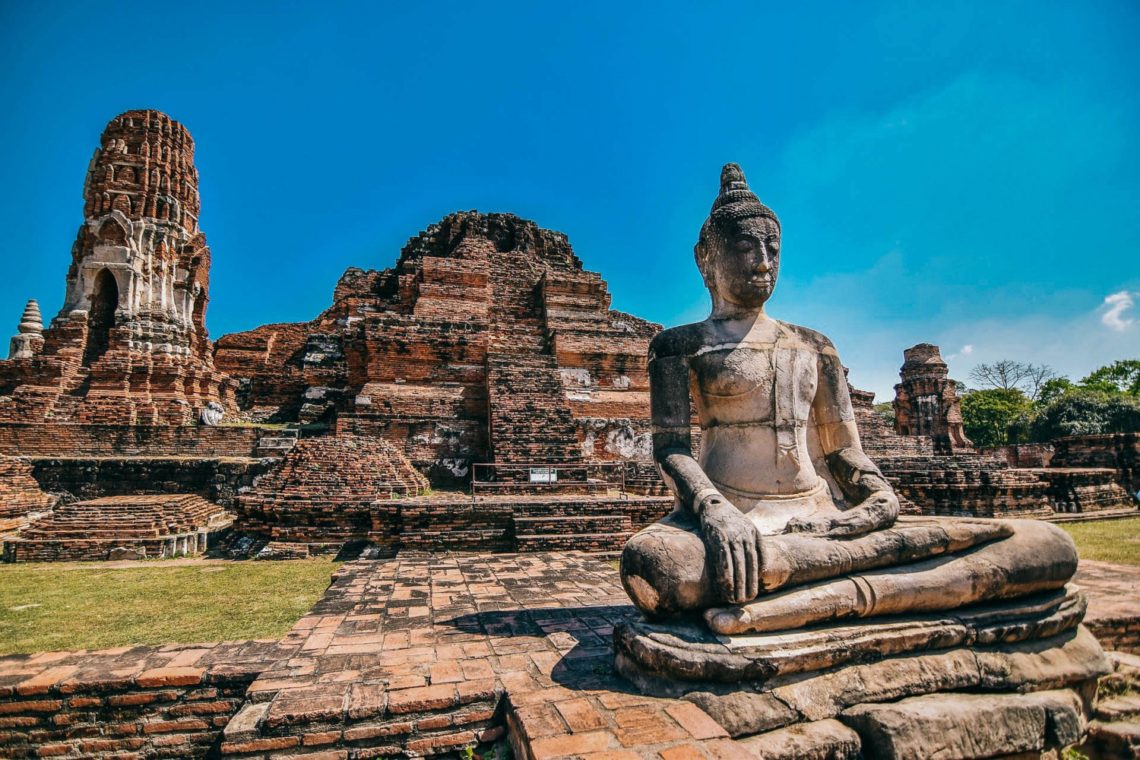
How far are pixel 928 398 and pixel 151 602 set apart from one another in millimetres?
29825

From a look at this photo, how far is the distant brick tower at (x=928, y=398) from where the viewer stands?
26953 mm

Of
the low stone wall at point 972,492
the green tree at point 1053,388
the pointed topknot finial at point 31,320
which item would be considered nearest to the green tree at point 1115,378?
the green tree at point 1053,388

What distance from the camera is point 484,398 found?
12578mm

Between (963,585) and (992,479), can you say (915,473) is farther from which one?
(963,585)

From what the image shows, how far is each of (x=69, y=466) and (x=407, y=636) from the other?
39.2 feet

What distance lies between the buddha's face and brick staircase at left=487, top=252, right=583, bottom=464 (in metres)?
7.35

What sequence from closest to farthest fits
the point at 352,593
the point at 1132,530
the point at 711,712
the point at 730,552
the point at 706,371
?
the point at 711,712
the point at 730,552
the point at 706,371
the point at 352,593
the point at 1132,530

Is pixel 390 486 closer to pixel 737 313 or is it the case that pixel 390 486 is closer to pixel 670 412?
pixel 670 412

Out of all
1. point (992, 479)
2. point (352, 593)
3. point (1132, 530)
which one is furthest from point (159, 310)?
point (1132, 530)

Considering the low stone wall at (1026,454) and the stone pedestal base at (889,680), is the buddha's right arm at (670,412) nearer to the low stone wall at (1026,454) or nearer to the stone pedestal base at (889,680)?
the stone pedestal base at (889,680)

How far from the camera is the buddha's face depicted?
3506mm

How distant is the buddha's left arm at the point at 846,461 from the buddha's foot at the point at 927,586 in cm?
26

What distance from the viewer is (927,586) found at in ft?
9.37

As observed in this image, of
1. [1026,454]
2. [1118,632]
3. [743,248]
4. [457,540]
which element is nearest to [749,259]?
[743,248]
